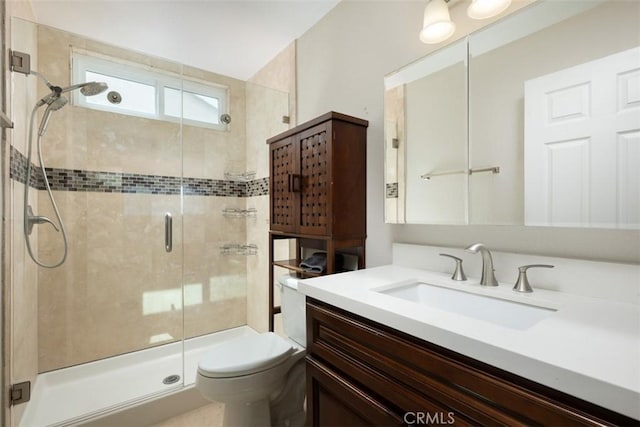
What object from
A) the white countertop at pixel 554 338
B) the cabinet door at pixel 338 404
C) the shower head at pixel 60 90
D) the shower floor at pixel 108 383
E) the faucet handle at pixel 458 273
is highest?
the shower head at pixel 60 90

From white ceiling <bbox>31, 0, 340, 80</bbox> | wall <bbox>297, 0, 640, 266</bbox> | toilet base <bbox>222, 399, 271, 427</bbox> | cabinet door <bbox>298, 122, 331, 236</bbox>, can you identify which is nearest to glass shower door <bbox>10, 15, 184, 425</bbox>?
white ceiling <bbox>31, 0, 340, 80</bbox>

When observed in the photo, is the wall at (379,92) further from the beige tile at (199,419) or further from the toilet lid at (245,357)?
the beige tile at (199,419)

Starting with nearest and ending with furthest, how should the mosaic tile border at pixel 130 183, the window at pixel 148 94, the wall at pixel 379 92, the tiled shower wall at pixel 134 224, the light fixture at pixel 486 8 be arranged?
the wall at pixel 379 92 → the light fixture at pixel 486 8 → the mosaic tile border at pixel 130 183 → the tiled shower wall at pixel 134 224 → the window at pixel 148 94

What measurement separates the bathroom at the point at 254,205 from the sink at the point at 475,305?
23 centimetres

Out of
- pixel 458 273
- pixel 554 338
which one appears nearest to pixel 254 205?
pixel 458 273

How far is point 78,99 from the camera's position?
6.63 feet

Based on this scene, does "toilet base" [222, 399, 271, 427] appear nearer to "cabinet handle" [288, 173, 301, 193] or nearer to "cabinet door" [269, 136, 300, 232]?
"cabinet door" [269, 136, 300, 232]

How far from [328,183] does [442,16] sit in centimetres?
83

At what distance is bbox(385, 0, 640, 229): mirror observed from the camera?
32.5 inches

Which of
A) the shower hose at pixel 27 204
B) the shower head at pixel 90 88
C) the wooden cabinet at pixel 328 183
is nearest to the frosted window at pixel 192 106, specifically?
the shower head at pixel 90 88

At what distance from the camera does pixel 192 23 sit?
1.92m

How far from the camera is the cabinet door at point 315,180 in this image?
1421mm

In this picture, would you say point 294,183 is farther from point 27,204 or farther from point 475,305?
point 27,204

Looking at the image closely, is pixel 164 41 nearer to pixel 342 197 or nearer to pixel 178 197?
pixel 178 197
